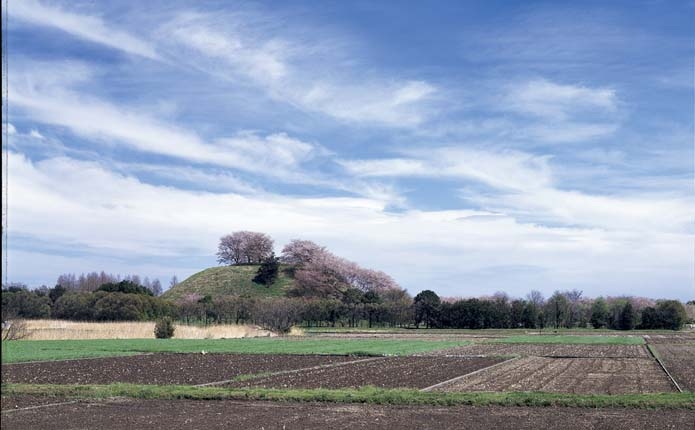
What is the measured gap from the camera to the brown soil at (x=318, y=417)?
41.7 ft

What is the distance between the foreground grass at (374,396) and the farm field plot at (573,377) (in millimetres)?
2359

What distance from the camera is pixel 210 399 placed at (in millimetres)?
16703

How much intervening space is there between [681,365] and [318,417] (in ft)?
66.8

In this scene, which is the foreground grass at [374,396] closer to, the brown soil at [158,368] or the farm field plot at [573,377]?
the farm field plot at [573,377]

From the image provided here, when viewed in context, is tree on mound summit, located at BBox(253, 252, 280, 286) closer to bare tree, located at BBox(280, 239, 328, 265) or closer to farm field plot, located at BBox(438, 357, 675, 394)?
bare tree, located at BBox(280, 239, 328, 265)

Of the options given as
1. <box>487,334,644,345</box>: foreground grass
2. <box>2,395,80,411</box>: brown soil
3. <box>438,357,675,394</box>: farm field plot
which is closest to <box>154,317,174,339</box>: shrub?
<box>487,334,644,345</box>: foreground grass

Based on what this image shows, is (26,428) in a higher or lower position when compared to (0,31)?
lower

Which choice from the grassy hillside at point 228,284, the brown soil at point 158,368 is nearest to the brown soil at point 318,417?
the brown soil at point 158,368

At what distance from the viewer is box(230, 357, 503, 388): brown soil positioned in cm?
2025

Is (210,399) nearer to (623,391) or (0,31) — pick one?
(623,391)

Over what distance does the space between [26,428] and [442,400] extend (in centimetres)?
883

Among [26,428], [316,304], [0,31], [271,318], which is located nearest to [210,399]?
[26,428]

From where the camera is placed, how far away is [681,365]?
28.2m

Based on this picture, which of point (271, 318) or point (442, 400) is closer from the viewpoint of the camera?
point (442, 400)
